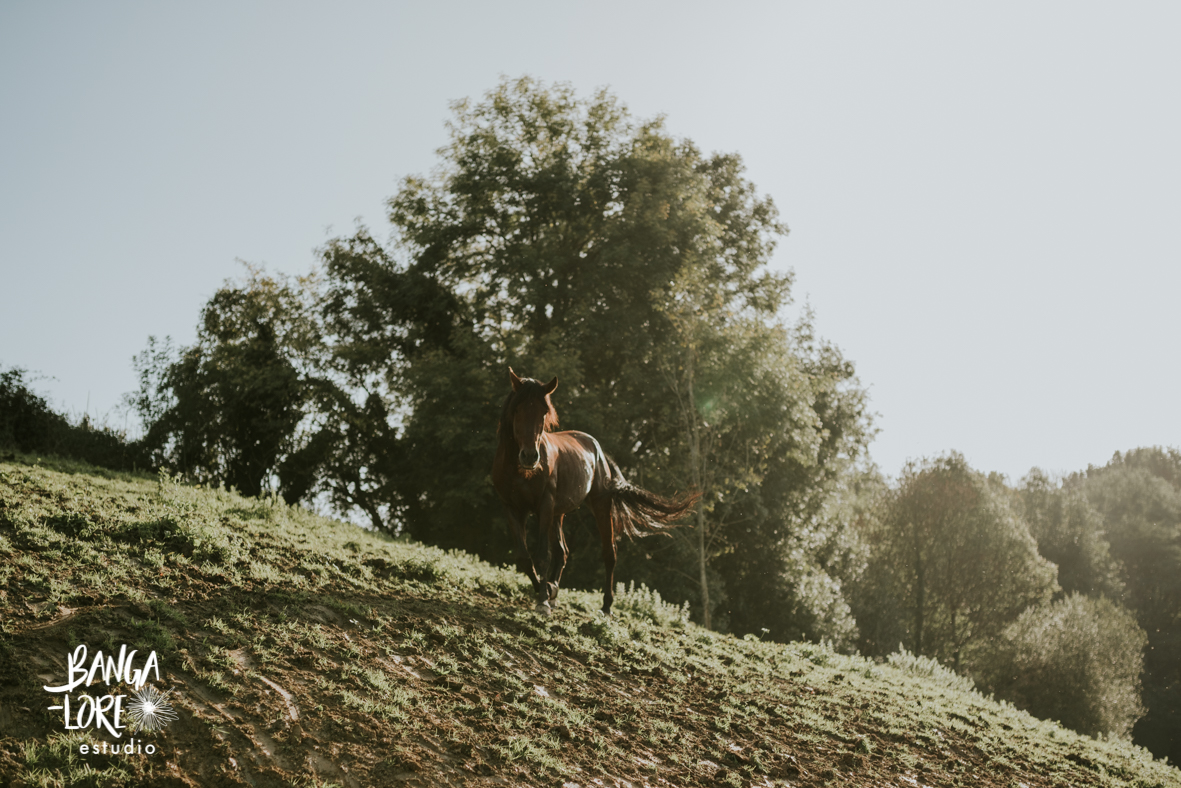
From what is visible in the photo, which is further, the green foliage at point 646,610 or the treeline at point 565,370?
the treeline at point 565,370

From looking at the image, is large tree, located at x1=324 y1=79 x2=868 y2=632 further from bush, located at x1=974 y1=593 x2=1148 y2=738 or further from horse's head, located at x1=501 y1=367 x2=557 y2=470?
bush, located at x1=974 y1=593 x2=1148 y2=738

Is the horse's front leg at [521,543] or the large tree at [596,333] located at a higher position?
the large tree at [596,333]

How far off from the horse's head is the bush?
38.0 metres

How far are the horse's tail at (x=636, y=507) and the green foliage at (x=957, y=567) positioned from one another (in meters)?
30.8

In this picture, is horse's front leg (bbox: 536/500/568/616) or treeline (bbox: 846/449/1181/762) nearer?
horse's front leg (bbox: 536/500/568/616)

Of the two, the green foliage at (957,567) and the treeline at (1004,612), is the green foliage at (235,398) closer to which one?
the treeline at (1004,612)

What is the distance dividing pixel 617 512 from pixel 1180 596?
6000 cm

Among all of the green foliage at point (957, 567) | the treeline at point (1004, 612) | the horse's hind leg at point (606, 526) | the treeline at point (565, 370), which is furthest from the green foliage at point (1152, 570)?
the horse's hind leg at point (606, 526)

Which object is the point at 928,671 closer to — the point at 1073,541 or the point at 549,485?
the point at 549,485

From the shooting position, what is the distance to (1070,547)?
51000mm

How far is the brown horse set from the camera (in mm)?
7895

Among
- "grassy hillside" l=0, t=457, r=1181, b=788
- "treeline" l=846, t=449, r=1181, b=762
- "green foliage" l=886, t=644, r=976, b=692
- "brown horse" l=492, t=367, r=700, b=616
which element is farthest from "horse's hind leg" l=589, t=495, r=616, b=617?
"treeline" l=846, t=449, r=1181, b=762

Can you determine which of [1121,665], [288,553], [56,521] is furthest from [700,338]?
[1121,665]

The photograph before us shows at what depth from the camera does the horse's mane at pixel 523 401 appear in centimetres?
794
